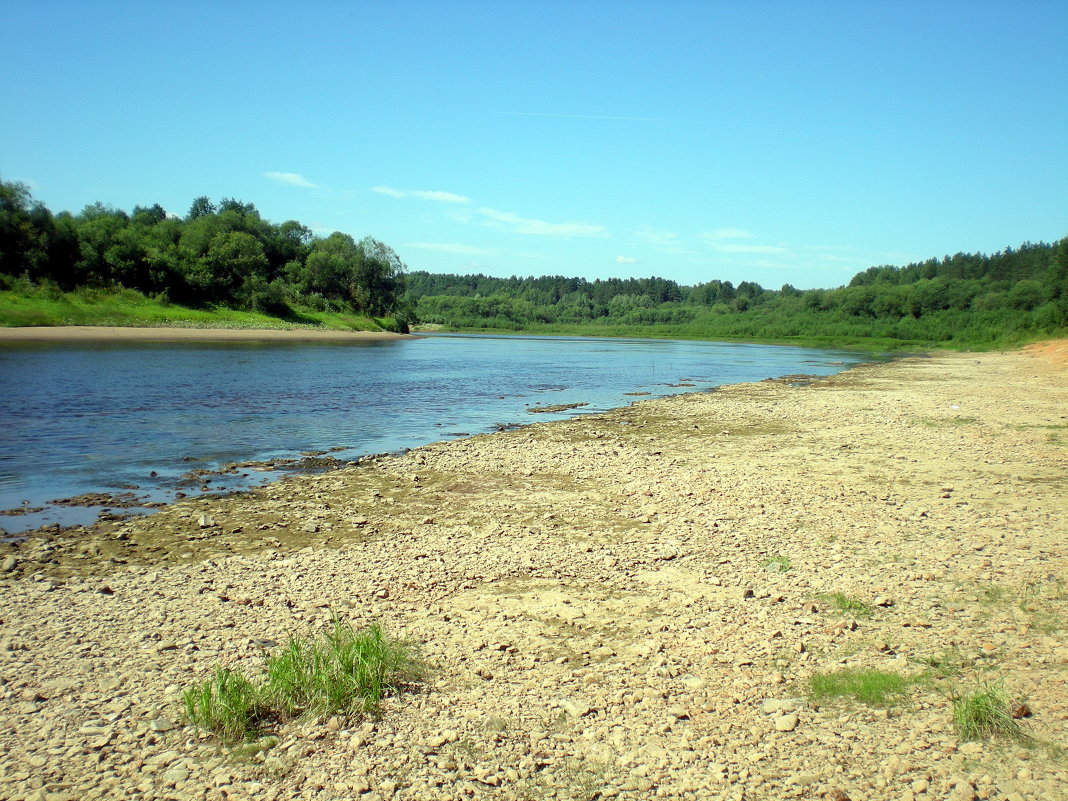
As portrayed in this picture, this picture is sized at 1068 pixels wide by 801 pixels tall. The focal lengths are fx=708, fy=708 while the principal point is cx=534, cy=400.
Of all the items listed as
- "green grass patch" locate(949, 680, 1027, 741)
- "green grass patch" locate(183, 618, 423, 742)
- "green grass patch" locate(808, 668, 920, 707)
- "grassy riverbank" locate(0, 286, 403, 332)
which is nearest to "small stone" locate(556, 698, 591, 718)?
"green grass patch" locate(183, 618, 423, 742)

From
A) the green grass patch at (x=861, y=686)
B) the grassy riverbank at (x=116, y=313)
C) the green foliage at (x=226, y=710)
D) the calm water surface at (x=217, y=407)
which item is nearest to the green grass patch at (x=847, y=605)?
the green grass patch at (x=861, y=686)

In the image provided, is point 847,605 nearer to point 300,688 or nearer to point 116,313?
point 300,688

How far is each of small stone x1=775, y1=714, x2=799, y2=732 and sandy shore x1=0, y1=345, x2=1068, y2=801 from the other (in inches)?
0.7

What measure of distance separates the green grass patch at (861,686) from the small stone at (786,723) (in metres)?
0.44

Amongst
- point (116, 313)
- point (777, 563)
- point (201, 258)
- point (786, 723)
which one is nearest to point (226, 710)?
point (786, 723)

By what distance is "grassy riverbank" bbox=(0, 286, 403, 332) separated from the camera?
6750cm

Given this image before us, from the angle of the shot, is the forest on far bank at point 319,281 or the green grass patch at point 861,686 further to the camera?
the forest on far bank at point 319,281

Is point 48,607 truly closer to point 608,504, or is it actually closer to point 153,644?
point 153,644

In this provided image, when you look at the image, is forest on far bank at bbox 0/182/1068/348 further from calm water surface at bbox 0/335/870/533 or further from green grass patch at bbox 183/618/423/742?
green grass patch at bbox 183/618/423/742

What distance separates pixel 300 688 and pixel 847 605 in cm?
556

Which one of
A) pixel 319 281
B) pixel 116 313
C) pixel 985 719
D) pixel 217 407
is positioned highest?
pixel 319 281

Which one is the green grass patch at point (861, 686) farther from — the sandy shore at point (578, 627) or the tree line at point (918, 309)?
the tree line at point (918, 309)

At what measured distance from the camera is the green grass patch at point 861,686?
Result: 225 inches

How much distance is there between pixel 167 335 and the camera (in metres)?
78.5
